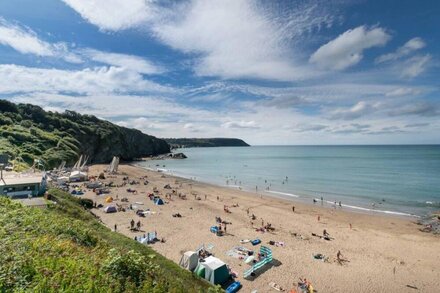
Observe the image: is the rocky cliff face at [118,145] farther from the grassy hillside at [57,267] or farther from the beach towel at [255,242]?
the grassy hillside at [57,267]

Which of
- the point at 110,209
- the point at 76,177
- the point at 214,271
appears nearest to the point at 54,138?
the point at 76,177

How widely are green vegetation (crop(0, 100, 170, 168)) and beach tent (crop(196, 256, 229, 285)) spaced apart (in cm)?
3887

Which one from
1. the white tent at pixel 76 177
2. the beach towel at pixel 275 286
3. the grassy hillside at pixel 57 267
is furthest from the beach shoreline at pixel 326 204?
the grassy hillside at pixel 57 267

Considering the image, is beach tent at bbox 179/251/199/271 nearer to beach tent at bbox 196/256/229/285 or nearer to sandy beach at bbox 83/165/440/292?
beach tent at bbox 196/256/229/285

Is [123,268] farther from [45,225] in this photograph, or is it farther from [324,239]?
[324,239]

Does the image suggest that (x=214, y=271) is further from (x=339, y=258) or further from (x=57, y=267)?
(x=57, y=267)

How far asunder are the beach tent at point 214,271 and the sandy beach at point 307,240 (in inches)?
61.5

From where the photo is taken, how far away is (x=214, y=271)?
17.5 m

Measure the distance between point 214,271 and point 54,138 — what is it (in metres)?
72.3

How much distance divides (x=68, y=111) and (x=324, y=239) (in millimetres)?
113778

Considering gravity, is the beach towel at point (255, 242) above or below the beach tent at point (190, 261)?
below

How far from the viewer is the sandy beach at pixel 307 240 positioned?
19.5m

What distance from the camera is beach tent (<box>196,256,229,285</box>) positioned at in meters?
17.4

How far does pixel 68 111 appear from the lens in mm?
112625
